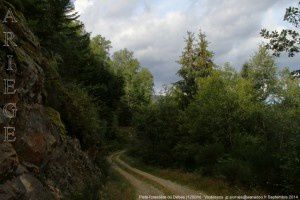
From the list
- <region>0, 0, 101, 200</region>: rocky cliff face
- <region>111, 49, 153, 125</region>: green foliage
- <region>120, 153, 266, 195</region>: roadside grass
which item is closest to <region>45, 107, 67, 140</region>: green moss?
<region>0, 0, 101, 200</region>: rocky cliff face

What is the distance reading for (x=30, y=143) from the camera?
13.0 metres

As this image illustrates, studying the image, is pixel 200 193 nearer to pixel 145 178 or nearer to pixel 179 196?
pixel 179 196

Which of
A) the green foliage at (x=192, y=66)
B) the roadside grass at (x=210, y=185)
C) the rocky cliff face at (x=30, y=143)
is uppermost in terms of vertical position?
the green foliage at (x=192, y=66)

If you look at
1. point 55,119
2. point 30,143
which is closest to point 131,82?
point 55,119

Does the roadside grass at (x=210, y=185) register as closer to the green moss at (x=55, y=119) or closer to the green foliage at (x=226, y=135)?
the green foliage at (x=226, y=135)

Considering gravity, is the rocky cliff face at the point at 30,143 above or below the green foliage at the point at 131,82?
below

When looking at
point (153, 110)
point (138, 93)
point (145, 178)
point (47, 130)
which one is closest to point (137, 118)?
point (153, 110)

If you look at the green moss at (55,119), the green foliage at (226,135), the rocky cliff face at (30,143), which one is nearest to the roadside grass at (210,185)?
the green foliage at (226,135)

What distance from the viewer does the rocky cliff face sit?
11273mm

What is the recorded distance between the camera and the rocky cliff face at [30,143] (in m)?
11.3

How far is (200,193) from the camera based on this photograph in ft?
76.2

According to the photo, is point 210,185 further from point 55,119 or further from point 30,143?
point 30,143

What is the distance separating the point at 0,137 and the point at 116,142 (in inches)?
2289

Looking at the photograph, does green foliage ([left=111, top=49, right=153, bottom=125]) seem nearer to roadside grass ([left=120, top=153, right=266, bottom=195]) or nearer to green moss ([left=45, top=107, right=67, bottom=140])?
roadside grass ([left=120, top=153, right=266, bottom=195])
